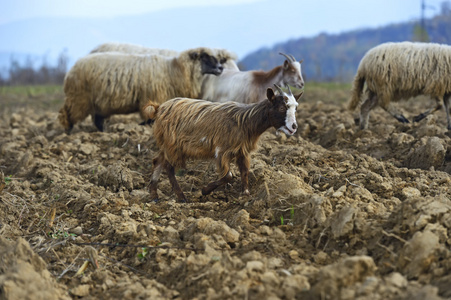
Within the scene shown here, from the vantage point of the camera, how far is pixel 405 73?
9.98m

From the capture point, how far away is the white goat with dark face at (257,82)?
380 inches

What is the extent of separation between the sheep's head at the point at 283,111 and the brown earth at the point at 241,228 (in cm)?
53

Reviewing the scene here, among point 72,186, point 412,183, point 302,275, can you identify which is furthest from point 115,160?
point 302,275

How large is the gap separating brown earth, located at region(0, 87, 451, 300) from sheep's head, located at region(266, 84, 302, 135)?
1.72ft

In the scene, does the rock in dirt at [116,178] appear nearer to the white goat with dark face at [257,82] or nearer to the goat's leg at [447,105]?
the white goat with dark face at [257,82]

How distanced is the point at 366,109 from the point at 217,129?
5153mm

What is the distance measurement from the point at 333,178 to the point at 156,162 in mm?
2083

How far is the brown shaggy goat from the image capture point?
19.5 feet

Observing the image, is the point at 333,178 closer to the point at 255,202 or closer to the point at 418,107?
the point at 255,202

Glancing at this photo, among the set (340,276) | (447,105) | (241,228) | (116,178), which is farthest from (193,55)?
(340,276)

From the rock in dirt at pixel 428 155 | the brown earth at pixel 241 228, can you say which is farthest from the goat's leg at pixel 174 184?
the rock in dirt at pixel 428 155

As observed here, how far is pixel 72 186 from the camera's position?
6734mm

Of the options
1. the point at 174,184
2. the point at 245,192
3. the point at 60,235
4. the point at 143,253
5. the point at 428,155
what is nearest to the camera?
the point at 143,253

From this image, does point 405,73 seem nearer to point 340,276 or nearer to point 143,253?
point 143,253
